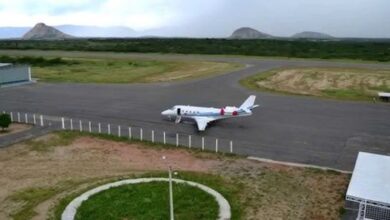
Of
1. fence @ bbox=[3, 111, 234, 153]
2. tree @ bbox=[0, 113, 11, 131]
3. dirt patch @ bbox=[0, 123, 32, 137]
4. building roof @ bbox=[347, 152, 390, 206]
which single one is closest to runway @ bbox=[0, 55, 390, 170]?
fence @ bbox=[3, 111, 234, 153]

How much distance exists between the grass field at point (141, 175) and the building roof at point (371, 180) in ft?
7.35

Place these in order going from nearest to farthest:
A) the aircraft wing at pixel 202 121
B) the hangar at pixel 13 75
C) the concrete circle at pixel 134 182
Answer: the concrete circle at pixel 134 182
the aircraft wing at pixel 202 121
the hangar at pixel 13 75

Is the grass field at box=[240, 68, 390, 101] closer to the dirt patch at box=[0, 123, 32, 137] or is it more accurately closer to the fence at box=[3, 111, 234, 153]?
the fence at box=[3, 111, 234, 153]

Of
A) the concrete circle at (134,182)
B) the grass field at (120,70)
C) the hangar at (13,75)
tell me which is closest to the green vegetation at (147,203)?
the concrete circle at (134,182)

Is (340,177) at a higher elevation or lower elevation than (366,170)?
lower

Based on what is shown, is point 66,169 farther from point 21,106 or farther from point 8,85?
point 8,85

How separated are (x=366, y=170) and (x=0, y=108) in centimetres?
3921

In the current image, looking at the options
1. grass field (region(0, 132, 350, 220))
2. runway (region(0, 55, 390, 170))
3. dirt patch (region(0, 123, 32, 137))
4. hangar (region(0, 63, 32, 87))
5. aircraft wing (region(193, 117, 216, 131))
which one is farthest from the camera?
hangar (region(0, 63, 32, 87))

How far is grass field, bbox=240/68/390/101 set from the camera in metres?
56.4

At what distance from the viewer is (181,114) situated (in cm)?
3891

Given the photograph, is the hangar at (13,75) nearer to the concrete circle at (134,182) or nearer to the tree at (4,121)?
the tree at (4,121)

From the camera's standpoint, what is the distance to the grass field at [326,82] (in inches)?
2221

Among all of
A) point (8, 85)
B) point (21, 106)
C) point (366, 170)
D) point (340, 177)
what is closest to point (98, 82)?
point (8, 85)

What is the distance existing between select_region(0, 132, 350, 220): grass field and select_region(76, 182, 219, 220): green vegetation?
1.30m
